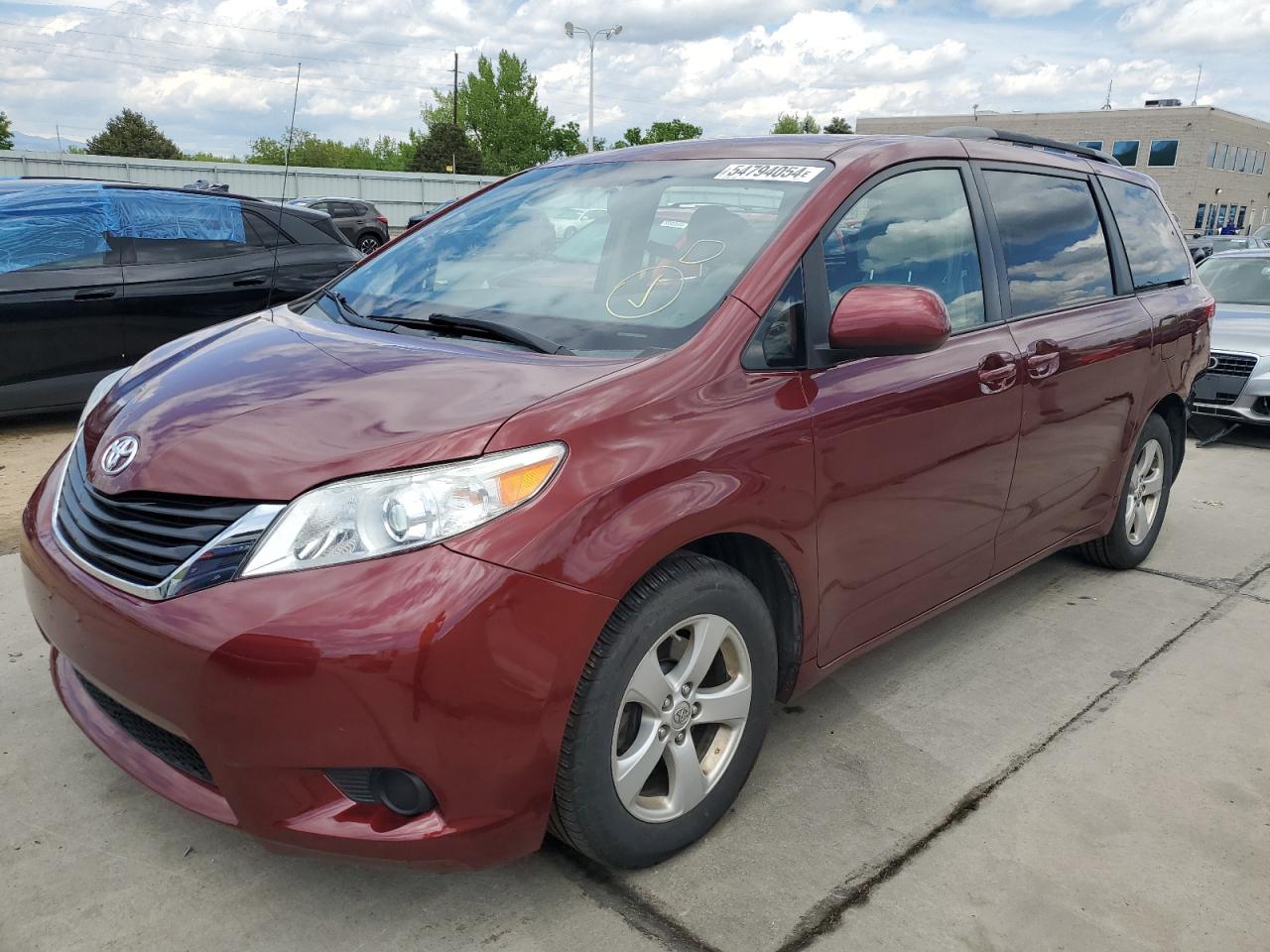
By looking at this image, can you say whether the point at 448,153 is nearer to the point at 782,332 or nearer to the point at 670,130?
the point at 670,130

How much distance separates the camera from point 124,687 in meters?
2.07

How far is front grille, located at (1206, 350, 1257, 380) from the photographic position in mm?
7660

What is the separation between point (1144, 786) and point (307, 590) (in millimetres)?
2367

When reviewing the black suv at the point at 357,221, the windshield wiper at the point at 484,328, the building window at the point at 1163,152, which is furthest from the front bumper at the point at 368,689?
the building window at the point at 1163,152

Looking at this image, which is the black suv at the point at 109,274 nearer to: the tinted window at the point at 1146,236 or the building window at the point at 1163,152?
the tinted window at the point at 1146,236

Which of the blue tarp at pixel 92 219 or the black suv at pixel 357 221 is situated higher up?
the blue tarp at pixel 92 219

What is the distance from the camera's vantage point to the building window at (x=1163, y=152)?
2584 inches

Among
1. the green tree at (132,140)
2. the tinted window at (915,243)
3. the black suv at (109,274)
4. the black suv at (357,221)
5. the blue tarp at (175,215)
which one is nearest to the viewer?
the tinted window at (915,243)

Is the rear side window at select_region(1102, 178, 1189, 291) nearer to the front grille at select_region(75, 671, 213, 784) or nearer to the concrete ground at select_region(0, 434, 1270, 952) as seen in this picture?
the concrete ground at select_region(0, 434, 1270, 952)

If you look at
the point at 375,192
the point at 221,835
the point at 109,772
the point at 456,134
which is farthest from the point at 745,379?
the point at 456,134

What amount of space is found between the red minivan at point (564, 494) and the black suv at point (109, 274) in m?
3.71

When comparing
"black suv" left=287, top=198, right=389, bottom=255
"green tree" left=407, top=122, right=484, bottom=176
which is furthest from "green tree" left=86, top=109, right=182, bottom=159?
"black suv" left=287, top=198, right=389, bottom=255

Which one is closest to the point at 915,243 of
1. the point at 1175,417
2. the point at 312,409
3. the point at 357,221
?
the point at 312,409

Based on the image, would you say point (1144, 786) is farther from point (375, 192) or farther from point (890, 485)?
point (375, 192)
